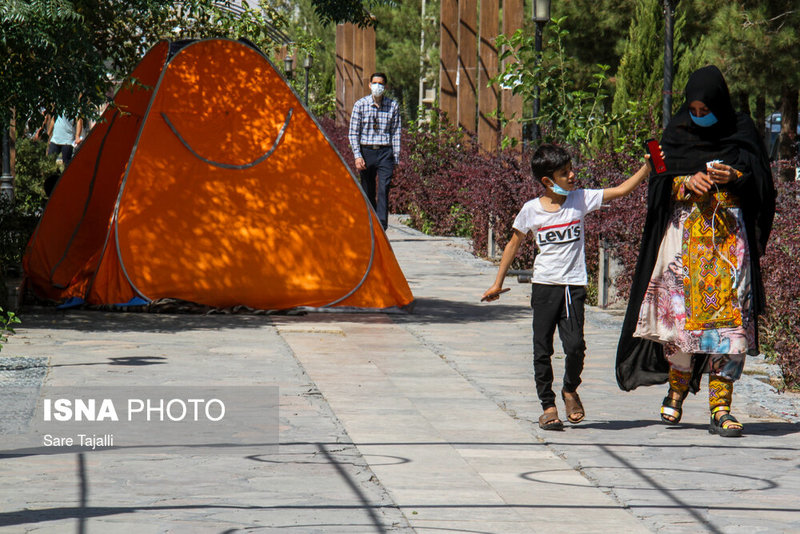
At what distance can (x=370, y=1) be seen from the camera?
1117cm

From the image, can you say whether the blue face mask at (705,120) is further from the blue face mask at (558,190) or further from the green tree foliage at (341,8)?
the green tree foliage at (341,8)

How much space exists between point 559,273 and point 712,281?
749mm

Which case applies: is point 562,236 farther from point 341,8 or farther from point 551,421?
point 341,8

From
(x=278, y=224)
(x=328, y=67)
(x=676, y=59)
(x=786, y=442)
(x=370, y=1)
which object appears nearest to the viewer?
(x=786, y=442)

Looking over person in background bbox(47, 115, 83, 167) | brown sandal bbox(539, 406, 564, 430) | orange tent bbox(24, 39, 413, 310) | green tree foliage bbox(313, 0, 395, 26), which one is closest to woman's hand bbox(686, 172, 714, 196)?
brown sandal bbox(539, 406, 564, 430)

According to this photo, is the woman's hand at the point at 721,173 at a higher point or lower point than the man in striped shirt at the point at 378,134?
lower

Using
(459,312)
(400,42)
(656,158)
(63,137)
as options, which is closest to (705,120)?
(656,158)

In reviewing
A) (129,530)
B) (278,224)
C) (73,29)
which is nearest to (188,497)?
(129,530)

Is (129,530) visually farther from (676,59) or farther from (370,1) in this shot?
(676,59)

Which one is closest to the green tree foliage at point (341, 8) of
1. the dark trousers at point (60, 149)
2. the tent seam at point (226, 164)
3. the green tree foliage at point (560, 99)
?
the tent seam at point (226, 164)

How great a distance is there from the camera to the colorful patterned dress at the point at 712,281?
630cm

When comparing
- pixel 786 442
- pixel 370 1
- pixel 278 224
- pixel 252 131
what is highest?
pixel 370 1

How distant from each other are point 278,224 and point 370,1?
2.24 meters

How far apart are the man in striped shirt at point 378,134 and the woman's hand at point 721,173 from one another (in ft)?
31.2
